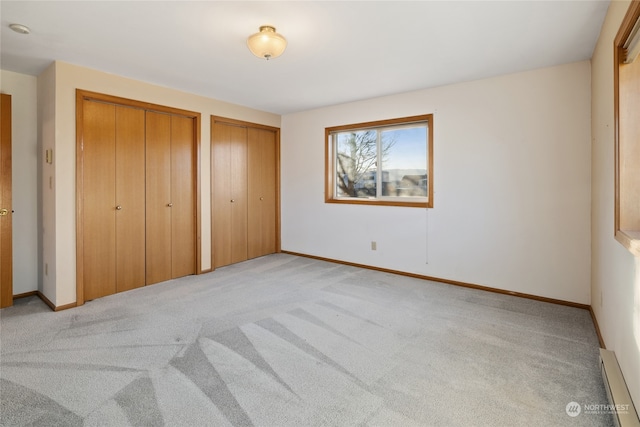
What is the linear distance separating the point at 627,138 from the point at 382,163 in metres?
2.94

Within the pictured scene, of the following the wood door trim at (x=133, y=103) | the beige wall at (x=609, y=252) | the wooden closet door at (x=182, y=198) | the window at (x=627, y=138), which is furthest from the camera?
the wooden closet door at (x=182, y=198)

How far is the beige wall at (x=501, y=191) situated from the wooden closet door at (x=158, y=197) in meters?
2.58

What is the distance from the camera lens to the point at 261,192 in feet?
17.9

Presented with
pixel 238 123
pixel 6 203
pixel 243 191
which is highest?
pixel 238 123

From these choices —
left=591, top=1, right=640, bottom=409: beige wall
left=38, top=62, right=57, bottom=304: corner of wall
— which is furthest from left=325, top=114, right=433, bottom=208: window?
left=38, top=62, right=57, bottom=304: corner of wall

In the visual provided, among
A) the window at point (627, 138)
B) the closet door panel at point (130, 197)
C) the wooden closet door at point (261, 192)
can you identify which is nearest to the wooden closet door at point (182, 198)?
the closet door panel at point (130, 197)

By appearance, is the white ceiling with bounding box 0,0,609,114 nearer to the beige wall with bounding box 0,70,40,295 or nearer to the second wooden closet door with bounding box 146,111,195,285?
the beige wall with bounding box 0,70,40,295

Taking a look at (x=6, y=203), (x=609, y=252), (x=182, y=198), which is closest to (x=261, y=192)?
(x=182, y=198)

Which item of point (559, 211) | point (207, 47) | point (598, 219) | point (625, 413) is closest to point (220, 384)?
point (625, 413)

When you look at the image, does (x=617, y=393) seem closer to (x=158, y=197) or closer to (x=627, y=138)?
(x=627, y=138)

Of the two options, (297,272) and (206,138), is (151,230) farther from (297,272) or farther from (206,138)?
(297,272)

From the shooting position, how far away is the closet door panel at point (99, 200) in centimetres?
339

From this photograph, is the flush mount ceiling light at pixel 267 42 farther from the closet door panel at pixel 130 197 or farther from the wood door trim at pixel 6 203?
the wood door trim at pixel 6 203

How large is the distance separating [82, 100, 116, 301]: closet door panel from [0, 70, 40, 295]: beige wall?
2.28ft
